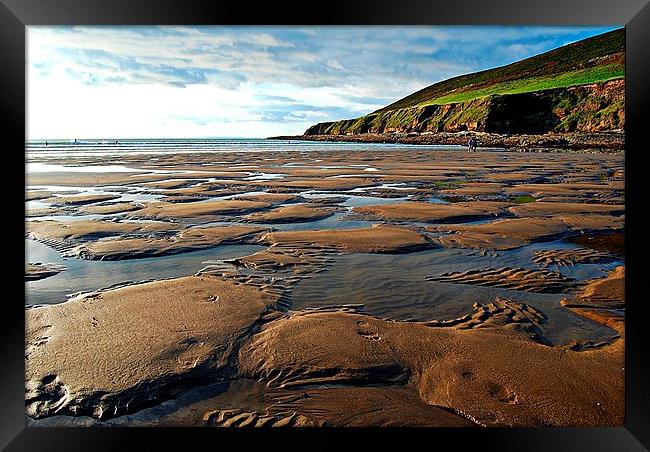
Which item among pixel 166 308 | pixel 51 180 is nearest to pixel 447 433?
pixel 166 308

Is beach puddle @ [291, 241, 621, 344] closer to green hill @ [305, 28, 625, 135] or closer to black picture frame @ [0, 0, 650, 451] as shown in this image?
black picture frame @ [0, 0, 650, 451]

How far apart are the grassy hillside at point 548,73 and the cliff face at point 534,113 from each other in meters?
2.04

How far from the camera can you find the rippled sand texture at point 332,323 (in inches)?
108

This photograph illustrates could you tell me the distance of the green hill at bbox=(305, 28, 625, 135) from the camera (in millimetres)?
48438

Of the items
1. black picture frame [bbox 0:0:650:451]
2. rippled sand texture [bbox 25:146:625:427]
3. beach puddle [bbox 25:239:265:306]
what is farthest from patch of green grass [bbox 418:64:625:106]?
black picture frame [bbox 0:0:650:451]

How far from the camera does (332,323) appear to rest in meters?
3.77

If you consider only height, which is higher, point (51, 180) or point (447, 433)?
point (51, 180)

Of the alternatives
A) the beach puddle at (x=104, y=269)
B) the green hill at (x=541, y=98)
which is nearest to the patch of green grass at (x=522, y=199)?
the beach puddle at (x=104, y=269)

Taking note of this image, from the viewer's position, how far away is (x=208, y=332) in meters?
3.59

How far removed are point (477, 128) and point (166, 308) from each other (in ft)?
214

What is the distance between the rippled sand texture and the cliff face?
36.4 m
